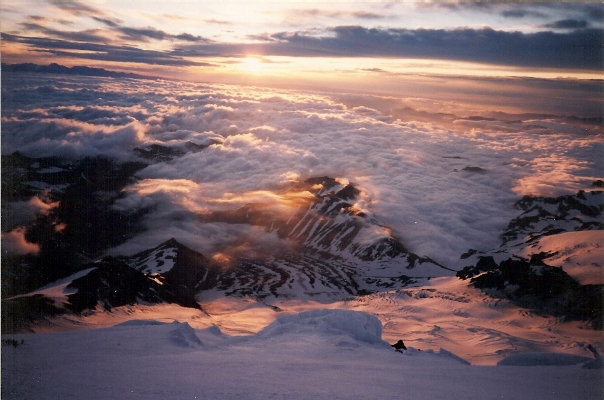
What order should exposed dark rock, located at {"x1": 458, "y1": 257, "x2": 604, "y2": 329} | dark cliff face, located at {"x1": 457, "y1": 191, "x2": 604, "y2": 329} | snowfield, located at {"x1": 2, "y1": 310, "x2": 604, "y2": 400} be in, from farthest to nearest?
dark cliff face, located at {"x1": 457, "y1": 191, "x2": 604, "y2": 329}
exposed dark rock, located at {"x1": 458, "y1": 257, "x2": 604, "y2": 329}
snowfield, located at {"x1": 2, "y1": 310, "x2": 604, "y2": 400}

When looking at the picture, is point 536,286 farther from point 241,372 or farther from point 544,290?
point 241,372

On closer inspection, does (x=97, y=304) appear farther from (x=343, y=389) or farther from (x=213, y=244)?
(x=213, y=244)

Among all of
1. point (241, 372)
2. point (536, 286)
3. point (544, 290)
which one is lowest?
point (536, 286)

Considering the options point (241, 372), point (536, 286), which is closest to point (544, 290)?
point (536, 286)

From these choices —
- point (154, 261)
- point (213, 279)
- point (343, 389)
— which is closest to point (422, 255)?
point (213, 279)

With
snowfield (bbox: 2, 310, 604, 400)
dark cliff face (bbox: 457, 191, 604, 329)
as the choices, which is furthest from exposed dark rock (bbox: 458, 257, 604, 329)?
A: snowfield (bbox: 2, 310, 604, 400)

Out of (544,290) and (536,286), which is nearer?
(544,290)

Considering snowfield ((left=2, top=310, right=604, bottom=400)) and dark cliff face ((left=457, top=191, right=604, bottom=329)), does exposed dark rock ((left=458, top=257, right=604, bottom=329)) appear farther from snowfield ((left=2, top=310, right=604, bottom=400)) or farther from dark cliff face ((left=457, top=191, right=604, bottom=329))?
snowfield ((left=2, top=310, right=604, bottom=400))

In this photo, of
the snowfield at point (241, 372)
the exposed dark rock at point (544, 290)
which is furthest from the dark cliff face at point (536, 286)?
the snowfield at point (241, 372)

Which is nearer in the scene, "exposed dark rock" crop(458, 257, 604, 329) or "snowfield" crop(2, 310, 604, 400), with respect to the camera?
"snowfield" crop(2, 310, 604, 400)
